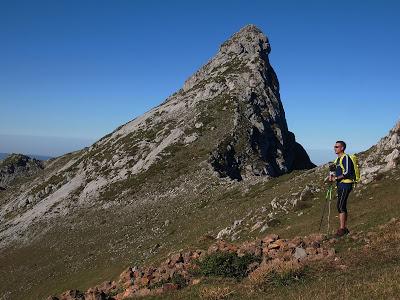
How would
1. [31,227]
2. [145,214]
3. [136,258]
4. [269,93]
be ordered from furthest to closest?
1. [269,93]
2. [31,227]
3. [145,214]
4. [136,258]

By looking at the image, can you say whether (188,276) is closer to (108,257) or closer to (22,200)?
(108,257)

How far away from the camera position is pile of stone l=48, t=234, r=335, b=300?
59.5ft

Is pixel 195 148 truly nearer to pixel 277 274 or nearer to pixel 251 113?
pixel 251 113

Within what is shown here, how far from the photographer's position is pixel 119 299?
61.6 feet

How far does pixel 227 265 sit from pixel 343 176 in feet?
22.9

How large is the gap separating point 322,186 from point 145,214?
32095 millimetres

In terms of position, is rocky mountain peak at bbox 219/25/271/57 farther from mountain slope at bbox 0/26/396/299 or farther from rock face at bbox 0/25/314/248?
rock face at bbox 0/25/314/248

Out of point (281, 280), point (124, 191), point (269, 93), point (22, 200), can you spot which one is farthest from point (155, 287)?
point (269, 93)

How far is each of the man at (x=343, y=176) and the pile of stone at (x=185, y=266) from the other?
5.14 ft

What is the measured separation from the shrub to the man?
4.90 metres

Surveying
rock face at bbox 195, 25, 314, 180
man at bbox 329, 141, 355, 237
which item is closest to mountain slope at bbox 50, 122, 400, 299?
man at bbox 329, 141, 355, 237

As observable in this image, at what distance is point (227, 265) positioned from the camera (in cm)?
1855

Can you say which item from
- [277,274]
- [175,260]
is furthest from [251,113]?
[277,274]

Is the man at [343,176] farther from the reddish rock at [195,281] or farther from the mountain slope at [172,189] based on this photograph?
the mountain slope at [172,189]
